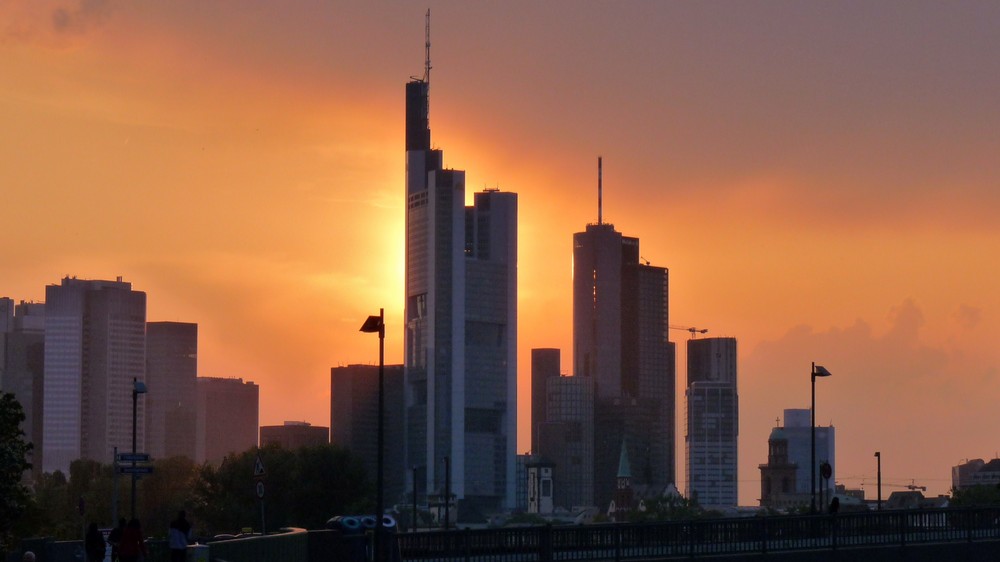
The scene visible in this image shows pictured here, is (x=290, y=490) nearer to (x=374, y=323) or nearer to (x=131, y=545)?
(x=374, y=323)

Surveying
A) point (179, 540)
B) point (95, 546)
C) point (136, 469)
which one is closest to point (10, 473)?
point (136, 469)

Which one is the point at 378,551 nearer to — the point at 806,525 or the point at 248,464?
the point at 806,525

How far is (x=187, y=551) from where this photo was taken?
4116 centimetres

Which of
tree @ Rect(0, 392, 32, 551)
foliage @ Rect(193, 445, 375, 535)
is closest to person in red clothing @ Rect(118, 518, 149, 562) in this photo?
tree @ Rect(0, 392, 32, 551)

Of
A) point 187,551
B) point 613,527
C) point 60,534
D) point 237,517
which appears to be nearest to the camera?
point 187,551

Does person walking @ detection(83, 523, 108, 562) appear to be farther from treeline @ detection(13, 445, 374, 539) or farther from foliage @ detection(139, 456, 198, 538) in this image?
foliage @ detection(139, 456, 198, 538)

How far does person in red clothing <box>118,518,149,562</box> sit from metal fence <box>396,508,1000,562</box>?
313 inches

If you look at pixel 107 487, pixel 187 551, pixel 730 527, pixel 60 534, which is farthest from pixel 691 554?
pixel 107 487

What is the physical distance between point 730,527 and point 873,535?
531 cm

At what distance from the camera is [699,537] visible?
51.3 m

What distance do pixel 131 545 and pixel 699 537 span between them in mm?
16978

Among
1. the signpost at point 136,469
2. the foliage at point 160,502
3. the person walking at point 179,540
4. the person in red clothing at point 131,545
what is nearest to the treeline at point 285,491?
the foliage at point 160,502

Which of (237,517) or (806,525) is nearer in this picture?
(806,525)

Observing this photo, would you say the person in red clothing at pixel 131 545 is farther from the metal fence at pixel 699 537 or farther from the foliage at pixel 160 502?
the foliage at pixel 160 502
